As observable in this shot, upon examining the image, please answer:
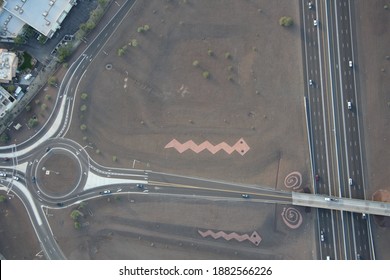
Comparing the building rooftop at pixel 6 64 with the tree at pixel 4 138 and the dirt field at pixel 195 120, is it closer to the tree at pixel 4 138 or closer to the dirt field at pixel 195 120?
the tree at pixel 4 138

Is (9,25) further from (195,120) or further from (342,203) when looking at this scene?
(342,203)

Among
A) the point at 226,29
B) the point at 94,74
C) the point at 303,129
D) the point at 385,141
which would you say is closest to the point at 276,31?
the point at 226,29

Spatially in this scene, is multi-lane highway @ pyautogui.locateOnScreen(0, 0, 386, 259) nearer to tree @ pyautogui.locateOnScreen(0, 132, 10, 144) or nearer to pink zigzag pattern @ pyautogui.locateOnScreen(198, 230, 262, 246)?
tree @ pyautogui.locateOnScreen(0, 132, 10, 144)

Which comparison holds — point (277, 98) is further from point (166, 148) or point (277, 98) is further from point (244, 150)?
point (166, 148)

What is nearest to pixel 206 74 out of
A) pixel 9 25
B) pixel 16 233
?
pixel 9 25

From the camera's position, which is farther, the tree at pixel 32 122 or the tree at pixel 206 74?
the tree at pixel 32 122

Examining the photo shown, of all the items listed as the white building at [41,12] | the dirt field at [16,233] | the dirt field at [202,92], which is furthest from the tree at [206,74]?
the dirt field at [16,233]

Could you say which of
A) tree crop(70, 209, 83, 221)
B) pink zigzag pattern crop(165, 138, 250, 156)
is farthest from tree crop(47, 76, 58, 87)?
pink zigzag pattern crop(165, 138, 250, 156)
